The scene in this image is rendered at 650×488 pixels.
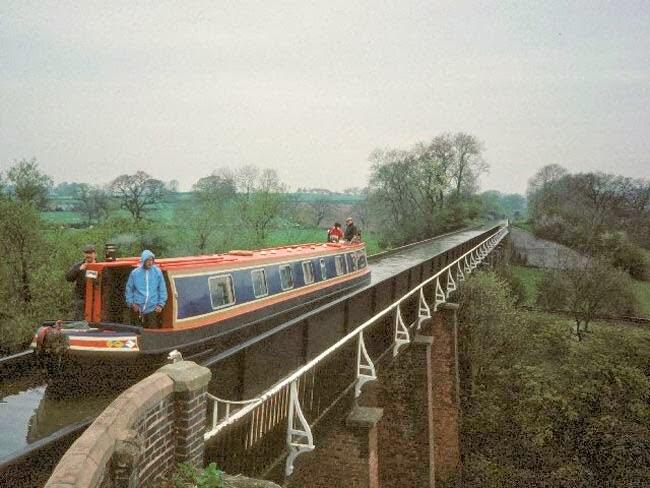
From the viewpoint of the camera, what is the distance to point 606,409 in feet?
77.2

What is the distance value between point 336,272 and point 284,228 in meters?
35.7

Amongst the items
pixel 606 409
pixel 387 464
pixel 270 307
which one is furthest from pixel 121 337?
pixel 606 409

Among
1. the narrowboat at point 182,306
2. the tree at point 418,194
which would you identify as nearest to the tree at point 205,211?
the tree at point 418,194

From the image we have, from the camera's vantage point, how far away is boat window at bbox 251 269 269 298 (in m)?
10.8

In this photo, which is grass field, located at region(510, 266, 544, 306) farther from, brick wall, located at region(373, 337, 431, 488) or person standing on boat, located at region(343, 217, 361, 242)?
brick wall, located at region(373, 337, 431, 488)

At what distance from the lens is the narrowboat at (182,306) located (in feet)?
22.6

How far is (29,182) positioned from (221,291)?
2779 centimetres

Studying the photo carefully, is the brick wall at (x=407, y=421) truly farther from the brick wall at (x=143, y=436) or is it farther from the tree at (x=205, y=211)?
the tree at (x=205, y=211)

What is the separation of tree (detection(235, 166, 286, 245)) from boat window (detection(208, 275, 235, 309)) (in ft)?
116

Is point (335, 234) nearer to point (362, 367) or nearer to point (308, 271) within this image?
point (308, 271)

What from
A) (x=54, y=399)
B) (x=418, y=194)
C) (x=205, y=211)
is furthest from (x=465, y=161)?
(x=54, y=399)

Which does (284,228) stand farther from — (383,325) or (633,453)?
(383,325)

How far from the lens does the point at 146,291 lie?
24.7 ft

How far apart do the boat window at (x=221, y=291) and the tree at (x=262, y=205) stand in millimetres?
35249
